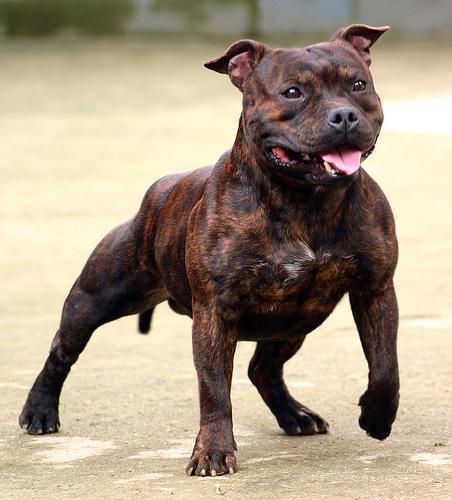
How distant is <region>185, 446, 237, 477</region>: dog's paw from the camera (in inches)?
231

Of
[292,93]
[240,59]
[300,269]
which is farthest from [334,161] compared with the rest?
[240,59]

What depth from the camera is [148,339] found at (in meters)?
9.65

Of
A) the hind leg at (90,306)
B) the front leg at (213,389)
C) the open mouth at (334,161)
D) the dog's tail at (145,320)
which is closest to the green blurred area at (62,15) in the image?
the dog's tail at (145,320)

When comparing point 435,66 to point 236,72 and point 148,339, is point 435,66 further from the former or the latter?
point 236,72

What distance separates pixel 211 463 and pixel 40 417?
4.78 ft

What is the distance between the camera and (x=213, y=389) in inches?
238

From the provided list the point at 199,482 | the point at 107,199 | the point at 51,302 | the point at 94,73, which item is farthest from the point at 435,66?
the point at 199,482

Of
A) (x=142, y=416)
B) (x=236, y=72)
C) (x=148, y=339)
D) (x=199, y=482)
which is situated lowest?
(x=148, y=339)

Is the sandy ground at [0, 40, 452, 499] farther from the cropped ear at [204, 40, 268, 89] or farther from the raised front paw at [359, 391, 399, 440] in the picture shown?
the cropped ear at [204, 40, 268, 89]

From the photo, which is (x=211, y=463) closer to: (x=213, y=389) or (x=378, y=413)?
→ (x=213, y=389)

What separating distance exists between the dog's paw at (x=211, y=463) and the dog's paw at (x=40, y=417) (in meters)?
1.31

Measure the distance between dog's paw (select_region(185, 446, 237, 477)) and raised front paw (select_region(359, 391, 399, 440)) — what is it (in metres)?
0.65

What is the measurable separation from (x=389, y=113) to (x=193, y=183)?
12.3 m

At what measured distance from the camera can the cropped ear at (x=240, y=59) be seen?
6.17m
